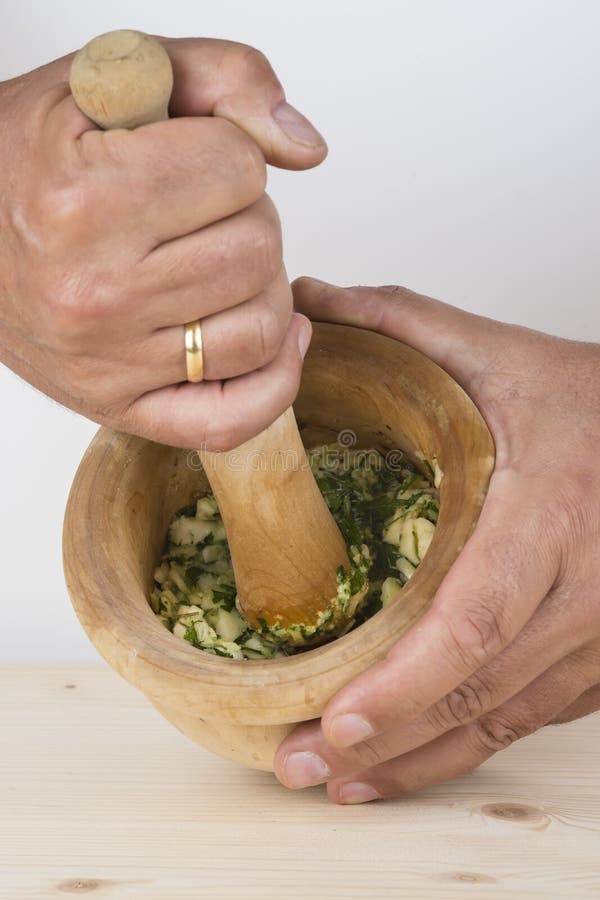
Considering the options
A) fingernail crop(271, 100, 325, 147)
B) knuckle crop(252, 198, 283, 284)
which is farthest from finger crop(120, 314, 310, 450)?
fingernail crop(271, 100, 325, 147)

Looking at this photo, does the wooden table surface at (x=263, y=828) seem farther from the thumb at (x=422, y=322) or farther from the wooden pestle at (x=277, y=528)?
the thumb at (x=422, y=322)

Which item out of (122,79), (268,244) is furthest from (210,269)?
(122,79)

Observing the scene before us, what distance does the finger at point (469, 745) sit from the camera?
1264 millimetres

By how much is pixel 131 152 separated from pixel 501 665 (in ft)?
2.06

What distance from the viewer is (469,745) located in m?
1.27

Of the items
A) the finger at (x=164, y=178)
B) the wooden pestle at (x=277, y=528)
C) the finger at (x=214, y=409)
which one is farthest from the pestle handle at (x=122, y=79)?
the wooden pestle at (x=277, y=528)

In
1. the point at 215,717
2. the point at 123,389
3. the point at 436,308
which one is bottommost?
the point at 215,717

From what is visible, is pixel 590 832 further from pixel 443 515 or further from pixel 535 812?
pixel 443 515

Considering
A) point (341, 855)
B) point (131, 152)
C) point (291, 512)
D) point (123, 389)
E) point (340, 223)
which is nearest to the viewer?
point (131, 152)

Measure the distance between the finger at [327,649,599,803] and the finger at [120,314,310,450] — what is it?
1.33ft

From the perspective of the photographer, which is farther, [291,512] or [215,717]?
[291,512]

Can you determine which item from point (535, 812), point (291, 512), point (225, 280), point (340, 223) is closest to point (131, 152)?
point (225, 280)

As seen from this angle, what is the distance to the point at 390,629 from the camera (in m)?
1.13

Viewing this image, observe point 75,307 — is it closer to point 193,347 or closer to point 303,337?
point 193,347
